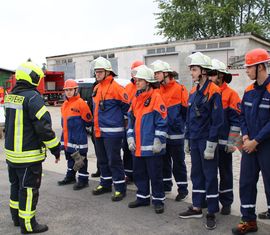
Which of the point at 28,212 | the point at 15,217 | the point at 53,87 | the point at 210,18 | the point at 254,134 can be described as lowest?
the point at 15,217

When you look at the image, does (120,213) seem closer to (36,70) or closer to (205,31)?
(36,70)

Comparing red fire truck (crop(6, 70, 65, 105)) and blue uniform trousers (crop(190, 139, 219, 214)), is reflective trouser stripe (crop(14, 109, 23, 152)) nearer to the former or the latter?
blue uniform trousers (crop(190, 139, 219, 214))

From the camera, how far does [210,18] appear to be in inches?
1332

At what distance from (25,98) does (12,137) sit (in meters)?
0.50

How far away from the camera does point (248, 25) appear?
33.8m

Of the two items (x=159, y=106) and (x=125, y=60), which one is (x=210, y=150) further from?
(x=125, y=60)

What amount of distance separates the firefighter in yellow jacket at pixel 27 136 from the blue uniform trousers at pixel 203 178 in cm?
178

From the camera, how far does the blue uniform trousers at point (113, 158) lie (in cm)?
554

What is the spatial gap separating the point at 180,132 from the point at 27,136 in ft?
7.46

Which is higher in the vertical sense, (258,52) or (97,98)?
(258,52)

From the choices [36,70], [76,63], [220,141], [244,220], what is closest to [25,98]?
[36,70]

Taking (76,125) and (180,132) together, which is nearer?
(180,132)

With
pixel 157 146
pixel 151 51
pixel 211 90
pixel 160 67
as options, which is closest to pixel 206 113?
pixel 211 90

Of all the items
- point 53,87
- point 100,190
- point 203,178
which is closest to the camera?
point 203,178
